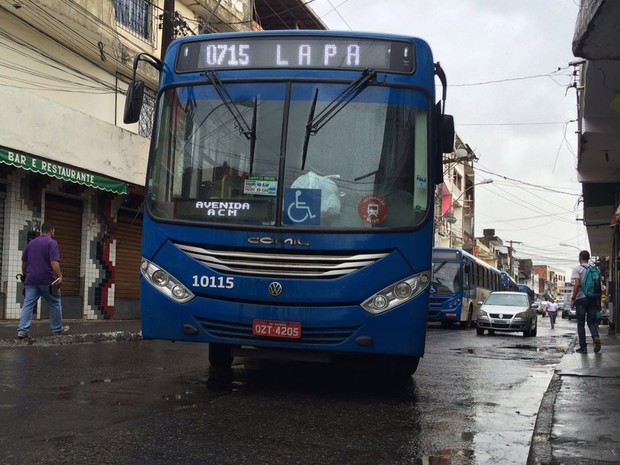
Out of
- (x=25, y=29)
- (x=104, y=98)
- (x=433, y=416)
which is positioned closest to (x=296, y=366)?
(x=433, y=416)

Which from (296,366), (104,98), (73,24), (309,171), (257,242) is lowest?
(296,366)

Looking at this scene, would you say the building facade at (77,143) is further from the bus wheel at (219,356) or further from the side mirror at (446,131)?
the side mirror at (446,131)

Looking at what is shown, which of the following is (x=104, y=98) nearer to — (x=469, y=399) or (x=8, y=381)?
(x=8, y=381)

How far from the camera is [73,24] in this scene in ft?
52.5

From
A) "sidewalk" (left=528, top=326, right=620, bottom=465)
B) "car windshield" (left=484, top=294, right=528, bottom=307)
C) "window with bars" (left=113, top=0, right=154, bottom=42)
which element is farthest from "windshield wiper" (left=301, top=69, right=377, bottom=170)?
"car windshield" (left=484, top=294, right=528, bottom=307)

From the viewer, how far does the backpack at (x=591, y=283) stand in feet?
38.7

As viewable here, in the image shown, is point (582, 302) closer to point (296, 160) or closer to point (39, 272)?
point (296, 160)

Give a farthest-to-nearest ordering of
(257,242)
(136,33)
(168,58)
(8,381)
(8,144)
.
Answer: (136,33), (8,144), (168,58), (8,381), (257,242)

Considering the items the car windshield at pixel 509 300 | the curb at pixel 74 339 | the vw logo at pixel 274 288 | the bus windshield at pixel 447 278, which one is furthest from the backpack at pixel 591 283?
the bus windshield at pixel 447 278

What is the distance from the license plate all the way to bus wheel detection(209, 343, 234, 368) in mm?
1802

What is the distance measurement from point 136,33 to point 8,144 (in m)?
7.42

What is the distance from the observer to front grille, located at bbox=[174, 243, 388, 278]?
5.93m

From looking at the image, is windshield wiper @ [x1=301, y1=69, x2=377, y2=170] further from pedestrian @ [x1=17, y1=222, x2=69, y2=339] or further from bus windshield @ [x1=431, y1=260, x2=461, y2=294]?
bus windshield @ [x1=431, y1=260, x2=461, y2=294]

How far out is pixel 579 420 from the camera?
526 centimetres
